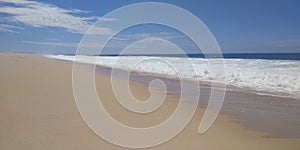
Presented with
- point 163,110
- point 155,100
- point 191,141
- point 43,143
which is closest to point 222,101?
point 155,100

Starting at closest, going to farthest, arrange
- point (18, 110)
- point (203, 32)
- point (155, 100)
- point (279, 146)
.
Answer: point (279, 146)
point (203, 32)
point (18, 110)
point (155, 100)

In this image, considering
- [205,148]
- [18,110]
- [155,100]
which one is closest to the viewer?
[205,148]

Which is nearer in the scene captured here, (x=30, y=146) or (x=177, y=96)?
(x=30, y=146)

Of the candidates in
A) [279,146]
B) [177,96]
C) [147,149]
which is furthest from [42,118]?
[177,96]

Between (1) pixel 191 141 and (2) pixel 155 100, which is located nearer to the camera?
(1) pixel 191 141

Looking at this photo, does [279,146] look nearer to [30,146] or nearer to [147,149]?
[147,149]

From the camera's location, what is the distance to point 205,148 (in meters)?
4.64

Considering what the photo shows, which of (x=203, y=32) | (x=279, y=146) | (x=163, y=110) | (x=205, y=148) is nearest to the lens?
(x=205, y=148)

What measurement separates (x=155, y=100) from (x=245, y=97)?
3.00m

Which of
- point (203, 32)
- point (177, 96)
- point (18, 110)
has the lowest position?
point (177, 96)

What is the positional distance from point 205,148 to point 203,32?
222 centimetres

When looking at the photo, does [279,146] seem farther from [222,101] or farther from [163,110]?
[222,101]

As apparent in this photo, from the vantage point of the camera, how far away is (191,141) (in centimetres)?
498

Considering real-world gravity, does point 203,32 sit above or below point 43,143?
above
